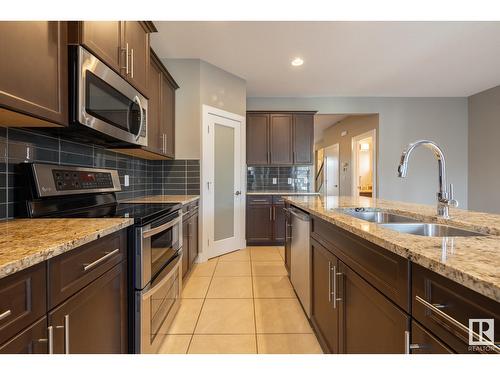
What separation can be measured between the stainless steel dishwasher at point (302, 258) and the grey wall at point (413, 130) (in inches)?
127

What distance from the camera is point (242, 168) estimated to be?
156 inches

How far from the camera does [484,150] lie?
14.8ft

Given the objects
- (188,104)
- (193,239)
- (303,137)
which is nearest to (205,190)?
(193,239)

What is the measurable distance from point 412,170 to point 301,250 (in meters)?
3.93

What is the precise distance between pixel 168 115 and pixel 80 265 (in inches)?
101

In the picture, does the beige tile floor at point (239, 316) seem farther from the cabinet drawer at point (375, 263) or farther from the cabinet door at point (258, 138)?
the cabinet door at point (258, 138)

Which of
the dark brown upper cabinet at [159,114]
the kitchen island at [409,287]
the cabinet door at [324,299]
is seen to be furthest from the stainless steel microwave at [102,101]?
the cabinet door at [324,299]

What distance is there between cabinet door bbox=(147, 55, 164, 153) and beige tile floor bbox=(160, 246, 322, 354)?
4.88ft

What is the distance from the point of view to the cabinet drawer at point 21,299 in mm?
586

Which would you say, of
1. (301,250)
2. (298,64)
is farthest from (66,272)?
(298,64)

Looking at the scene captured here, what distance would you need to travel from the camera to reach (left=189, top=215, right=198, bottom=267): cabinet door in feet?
9.18

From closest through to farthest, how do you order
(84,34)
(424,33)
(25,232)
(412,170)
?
(25,232), (84,34), (424,33), (412,170)

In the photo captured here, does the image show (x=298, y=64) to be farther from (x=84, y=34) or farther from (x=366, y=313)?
(x=366, y=313)

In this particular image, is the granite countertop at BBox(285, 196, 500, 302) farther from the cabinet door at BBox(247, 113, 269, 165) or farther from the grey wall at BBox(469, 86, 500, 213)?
the grey wall at BBox(469, 86, 500, 213)
